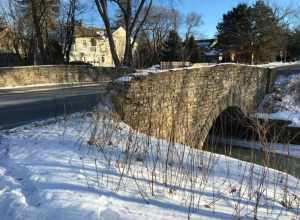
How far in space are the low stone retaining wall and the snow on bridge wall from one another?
189 inches

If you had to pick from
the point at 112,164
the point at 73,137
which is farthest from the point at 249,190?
the point at 73,137

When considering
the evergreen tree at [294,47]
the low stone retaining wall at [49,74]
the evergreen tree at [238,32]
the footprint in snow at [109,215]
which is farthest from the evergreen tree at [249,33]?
the footprint in snow at [109,215]

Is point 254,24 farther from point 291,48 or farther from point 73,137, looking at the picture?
point 73,137

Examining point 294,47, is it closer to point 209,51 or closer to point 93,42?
point 209,51

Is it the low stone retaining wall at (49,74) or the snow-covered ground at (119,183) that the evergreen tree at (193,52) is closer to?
the low stone retaining wall at (49,74)

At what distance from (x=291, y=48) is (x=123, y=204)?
61.3 metres

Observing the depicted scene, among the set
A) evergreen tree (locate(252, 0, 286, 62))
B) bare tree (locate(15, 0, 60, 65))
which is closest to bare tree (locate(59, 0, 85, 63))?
bare tree (locate(15, 0, 60, 65))

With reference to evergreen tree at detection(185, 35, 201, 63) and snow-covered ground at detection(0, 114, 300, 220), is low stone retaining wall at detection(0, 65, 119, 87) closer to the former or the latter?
evergreen tree at detection(185, 35, 201, 63)

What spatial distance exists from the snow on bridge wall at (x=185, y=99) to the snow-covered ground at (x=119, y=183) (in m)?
0.95

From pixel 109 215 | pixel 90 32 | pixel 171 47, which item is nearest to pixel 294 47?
pixel 171 47

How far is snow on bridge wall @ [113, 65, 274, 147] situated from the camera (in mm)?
9055

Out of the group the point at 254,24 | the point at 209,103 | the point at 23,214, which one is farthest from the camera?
the point at 254,24

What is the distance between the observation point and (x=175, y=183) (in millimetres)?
4766

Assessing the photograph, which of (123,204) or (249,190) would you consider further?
(249,190)
